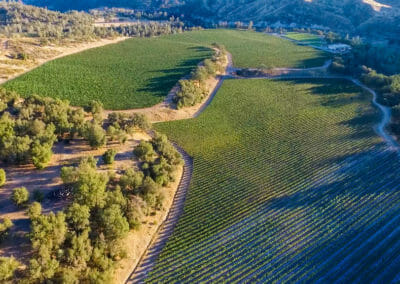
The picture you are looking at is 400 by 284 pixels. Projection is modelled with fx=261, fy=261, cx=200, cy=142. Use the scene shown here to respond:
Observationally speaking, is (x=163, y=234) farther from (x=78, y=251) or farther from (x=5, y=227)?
(x=5, y=227)

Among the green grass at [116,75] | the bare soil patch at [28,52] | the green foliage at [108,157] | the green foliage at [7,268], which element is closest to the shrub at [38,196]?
the green foliage at [7,268]

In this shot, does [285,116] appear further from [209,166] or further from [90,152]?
[90,152]

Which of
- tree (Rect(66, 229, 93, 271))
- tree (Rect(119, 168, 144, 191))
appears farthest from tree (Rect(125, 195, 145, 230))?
tree (Rect(66, 229, 93, 271))

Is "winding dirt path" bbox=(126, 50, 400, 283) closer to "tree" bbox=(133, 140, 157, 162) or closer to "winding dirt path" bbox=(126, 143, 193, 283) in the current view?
"winding dirt path" bbox=(126, 143, 193, 283)

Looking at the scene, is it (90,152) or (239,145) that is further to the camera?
(239,145)

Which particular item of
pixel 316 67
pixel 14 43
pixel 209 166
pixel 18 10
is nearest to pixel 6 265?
pixel 209 166

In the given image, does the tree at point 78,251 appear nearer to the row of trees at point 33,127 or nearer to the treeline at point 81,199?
the treeline at point 81,199
